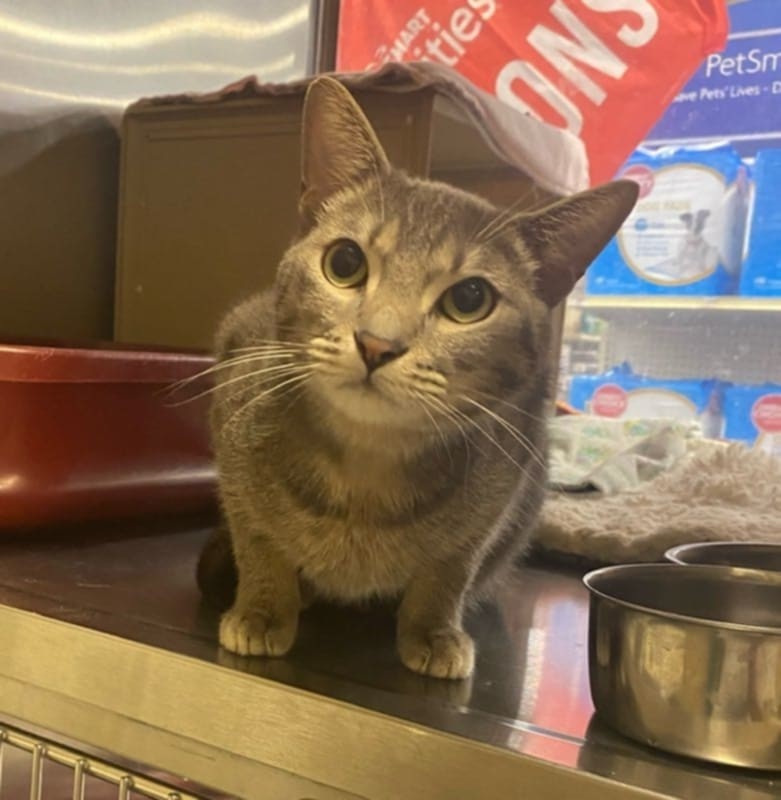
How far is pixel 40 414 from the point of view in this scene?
94 centimetres

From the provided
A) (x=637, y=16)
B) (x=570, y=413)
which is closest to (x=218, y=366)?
(x=570, y=413)

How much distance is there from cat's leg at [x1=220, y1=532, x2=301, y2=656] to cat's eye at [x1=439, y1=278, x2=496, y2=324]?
22cm

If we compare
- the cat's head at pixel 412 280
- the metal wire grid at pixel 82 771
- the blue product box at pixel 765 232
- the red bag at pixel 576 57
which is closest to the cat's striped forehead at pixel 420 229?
the cat's head at pixel 412 280

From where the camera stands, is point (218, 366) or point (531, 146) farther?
point (531, 146)

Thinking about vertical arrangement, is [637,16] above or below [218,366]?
above

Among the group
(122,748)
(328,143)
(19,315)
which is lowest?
(122,748)

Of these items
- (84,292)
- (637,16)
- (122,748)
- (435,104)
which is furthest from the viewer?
(637,16)

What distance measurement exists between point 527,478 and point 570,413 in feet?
3.58

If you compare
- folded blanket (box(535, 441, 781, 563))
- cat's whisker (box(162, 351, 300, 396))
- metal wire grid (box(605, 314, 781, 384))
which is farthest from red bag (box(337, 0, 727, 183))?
cat's whisker (box(162, 351, 300, 396))

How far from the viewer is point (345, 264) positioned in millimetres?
735

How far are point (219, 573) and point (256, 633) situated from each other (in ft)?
0.56

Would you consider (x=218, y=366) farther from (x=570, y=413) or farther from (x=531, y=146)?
(x=570, y=413)

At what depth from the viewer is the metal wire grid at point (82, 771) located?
24.4 inches

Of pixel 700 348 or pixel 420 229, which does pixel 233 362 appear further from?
pixel 700 348
